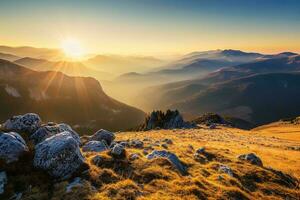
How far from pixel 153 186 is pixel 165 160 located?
15.2 ft

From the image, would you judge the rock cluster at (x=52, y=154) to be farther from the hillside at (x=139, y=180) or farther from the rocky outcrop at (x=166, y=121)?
the rocky outcrop at (x=166, y=121)

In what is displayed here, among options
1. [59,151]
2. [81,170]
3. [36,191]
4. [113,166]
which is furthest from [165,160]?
[36,191]

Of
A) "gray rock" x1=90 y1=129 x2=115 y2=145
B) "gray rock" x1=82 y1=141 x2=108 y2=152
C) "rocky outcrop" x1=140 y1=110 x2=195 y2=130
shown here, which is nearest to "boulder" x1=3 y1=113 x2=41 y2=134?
"gray rock" x1=82 y1=141 x2=108 y2=152

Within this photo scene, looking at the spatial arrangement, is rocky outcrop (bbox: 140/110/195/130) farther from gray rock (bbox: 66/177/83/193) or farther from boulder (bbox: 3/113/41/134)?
gray rock (bbox: 66/177/83/193)

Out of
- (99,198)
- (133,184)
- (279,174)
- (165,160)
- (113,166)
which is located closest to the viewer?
(99,198)

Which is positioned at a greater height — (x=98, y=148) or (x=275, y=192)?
(x=98, y=148)

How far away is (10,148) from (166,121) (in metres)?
99.4

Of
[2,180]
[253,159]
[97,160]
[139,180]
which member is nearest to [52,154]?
[2,180]

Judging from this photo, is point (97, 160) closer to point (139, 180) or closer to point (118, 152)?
point (118, 152)

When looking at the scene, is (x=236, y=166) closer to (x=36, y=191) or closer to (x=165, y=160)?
(x=165, y=160)

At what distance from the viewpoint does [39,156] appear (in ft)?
54.9

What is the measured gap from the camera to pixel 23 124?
22.1m

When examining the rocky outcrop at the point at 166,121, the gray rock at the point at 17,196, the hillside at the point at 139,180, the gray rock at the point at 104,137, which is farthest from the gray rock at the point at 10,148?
the rocky outcrop at the point at 166,121

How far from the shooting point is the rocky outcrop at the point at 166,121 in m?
109
